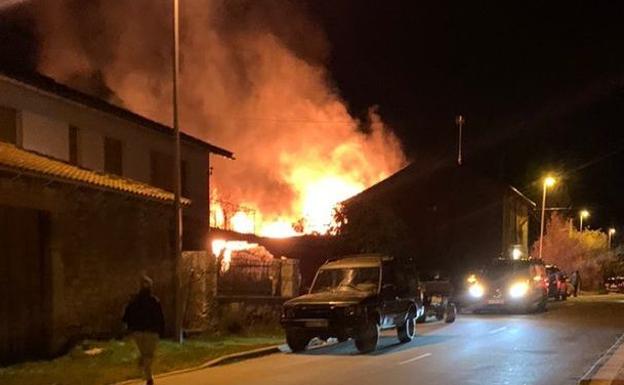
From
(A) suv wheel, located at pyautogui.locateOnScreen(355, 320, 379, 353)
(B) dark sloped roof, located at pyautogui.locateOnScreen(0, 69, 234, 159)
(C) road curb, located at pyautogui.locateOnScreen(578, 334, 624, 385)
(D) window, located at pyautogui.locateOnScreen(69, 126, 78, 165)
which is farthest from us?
(D) window, located at pyautogui.locateOnScreen(69, 126, 78, 165)

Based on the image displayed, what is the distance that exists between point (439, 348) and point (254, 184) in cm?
3042

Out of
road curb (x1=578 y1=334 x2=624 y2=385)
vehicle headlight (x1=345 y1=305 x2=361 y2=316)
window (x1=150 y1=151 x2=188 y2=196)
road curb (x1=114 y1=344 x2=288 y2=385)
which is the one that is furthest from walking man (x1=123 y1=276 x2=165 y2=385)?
window (x1=150 y1=151 x2=188 y2=196)

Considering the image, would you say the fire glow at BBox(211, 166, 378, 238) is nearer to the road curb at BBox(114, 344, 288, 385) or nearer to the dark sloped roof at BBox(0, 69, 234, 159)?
the dark sloped roof at BBox(0, 69, 234, 159)

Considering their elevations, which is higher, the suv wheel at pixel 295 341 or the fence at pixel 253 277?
the fence at pixel 253 277

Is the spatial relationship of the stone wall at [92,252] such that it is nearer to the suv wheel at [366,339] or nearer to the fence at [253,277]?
the fence at [253,277]

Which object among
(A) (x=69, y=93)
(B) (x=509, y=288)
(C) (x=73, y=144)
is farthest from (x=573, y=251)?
(A) (x=69, y=93)

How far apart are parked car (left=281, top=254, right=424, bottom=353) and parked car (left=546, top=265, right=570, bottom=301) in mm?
18088

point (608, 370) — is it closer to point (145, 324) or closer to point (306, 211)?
point (145, 324)

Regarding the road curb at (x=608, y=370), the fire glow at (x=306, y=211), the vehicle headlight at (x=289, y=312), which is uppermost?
the fire glow at (x=306, y=211)

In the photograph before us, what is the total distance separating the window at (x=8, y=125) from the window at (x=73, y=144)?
2971 millimetres

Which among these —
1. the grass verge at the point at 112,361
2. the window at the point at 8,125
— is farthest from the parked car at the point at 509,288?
the window at the point at 8,125

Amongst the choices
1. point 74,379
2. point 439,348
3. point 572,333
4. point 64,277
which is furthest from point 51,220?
point 572,333

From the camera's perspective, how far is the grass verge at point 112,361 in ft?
43.3

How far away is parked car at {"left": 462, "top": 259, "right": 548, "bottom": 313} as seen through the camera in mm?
28594
